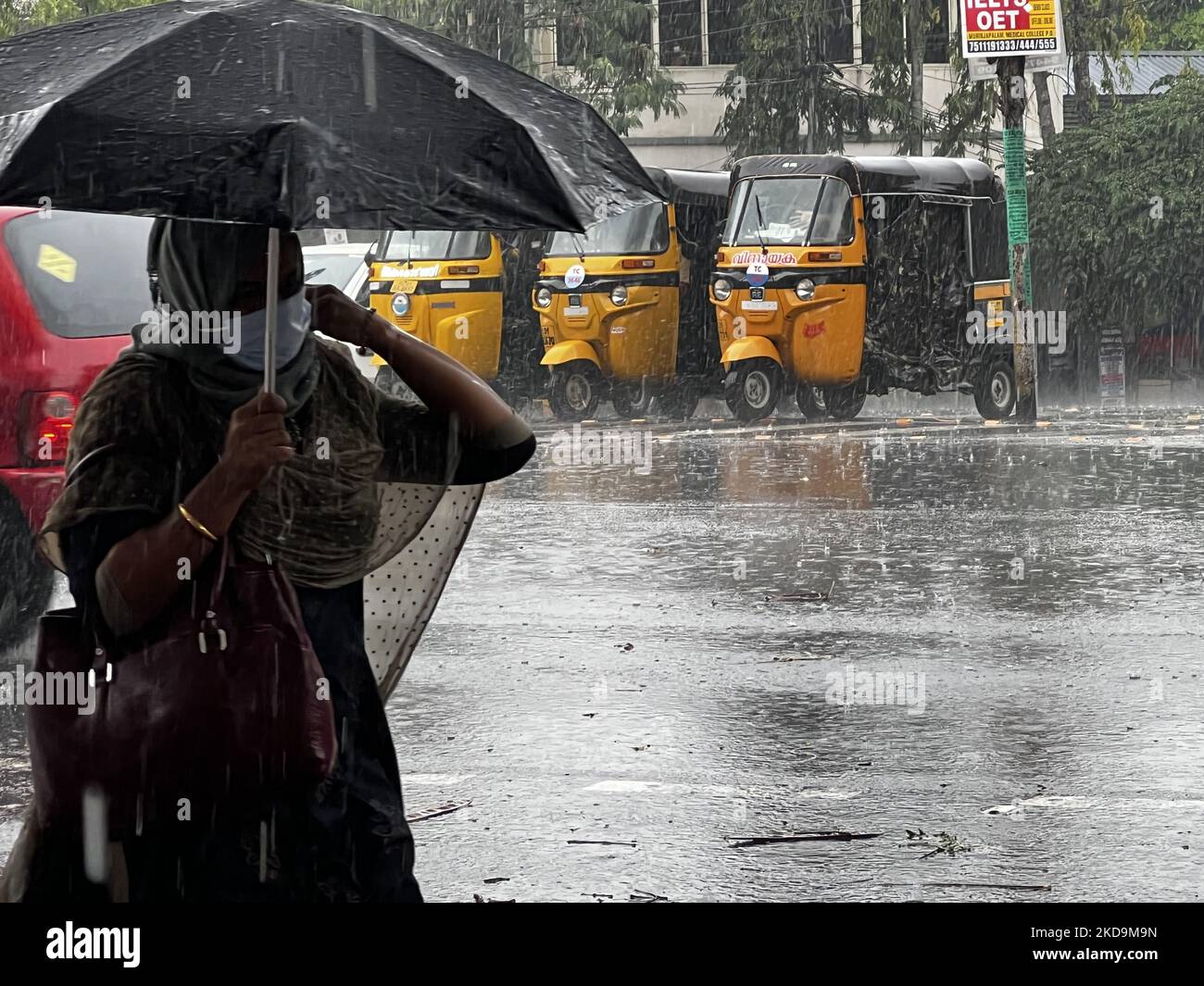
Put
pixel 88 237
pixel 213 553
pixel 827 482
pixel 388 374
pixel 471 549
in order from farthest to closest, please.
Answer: pixel 388 374 < pixel 827 482 < pixel 471 549 < pixel 88 237 < pixel 213 553

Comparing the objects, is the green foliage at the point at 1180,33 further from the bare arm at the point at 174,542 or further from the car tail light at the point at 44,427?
the bare arm at the point at 174,542

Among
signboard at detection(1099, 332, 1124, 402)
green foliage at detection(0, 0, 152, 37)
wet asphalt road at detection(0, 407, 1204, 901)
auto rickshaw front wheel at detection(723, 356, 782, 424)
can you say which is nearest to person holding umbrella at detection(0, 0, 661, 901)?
wet asphalt road at detection(0, 407, 1204, 901)

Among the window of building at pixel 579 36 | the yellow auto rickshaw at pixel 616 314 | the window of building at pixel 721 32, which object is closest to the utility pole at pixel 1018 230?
the yellow auto rickshaw at pixel 616 314

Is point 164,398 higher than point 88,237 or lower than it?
lower

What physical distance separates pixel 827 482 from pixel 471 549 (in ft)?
13.5

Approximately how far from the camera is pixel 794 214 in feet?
71.6

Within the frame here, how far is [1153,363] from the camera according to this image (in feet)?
88.1

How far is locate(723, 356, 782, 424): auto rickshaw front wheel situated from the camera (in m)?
21.5

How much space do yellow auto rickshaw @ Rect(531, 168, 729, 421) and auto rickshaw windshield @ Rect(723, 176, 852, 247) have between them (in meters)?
0.99

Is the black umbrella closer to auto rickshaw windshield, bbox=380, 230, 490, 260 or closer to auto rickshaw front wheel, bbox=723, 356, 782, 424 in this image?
auto rickshaw front wheel, bbox=723, 356, 782, 424

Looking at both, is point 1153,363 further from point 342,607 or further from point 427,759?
point 342,607

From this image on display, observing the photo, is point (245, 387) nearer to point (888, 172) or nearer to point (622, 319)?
point (622, 319)

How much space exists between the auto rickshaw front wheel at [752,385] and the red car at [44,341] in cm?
1365
